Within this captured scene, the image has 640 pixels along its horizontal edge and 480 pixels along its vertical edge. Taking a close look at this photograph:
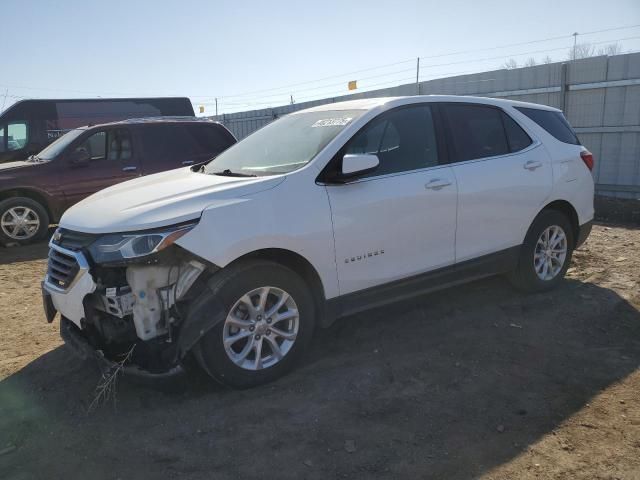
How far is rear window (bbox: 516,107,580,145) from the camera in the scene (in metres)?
5.05

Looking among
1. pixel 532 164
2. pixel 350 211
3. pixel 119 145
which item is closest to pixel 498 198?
pixel 532 164

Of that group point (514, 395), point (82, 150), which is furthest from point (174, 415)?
point (82, 150)

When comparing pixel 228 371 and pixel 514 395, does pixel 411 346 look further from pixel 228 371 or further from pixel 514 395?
pixel 228 371

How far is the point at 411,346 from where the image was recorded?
4059 mm

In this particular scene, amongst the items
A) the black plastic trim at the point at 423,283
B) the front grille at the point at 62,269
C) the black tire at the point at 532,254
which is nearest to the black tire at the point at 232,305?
the black plastic trim at the point at 423,283

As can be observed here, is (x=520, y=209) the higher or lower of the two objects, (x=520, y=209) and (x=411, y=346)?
the higher

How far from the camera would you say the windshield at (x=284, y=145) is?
381cm

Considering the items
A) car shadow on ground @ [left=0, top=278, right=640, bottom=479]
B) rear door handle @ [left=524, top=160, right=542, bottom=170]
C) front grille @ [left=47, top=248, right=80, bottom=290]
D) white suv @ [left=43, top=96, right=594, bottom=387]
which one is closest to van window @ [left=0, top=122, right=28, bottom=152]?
white suv @ [left=43, top=96, right=594, bottom=387]

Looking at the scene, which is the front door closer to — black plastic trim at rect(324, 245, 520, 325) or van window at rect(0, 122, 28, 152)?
black plastic trim at rect(324, 245, 520, 325)

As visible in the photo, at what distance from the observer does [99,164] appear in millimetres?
8383

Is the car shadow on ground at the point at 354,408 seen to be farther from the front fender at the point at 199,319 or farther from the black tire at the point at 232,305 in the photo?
the front fender at the point at 199,319

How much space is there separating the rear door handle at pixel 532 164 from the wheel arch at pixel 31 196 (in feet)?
22.4

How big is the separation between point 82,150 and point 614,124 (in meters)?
8.72

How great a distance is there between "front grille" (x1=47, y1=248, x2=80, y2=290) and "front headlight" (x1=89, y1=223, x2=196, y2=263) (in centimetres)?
27
